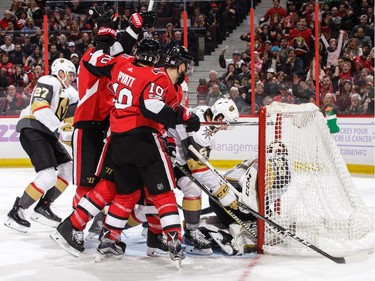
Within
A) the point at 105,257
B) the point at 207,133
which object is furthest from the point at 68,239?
the point at 207,133

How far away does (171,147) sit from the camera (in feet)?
13.8

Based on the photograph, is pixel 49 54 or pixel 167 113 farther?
pixel 49 54

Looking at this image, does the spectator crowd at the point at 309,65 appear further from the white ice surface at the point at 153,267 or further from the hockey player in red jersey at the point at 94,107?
the white ice surface at the point at 153,267

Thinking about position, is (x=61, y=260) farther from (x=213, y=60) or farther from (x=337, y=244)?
(x=213, y=60)

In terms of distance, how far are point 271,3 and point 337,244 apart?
19.3ft

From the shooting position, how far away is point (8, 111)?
29.0ft

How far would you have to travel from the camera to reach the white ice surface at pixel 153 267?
12.2 feet

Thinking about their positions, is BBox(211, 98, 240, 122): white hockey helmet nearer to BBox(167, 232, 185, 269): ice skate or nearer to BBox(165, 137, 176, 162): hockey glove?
BBox(165, 137, 176, 162): hockey glove

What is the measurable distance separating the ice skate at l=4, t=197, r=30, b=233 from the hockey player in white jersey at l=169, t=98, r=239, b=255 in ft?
3.90

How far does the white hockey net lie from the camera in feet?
13.6

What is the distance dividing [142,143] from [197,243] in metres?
0.71

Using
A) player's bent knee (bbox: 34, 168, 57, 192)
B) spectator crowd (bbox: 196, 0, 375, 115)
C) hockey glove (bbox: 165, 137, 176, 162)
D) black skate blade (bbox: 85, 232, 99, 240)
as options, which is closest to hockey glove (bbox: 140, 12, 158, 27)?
hockey glove (bbox: 165, 137, 176, 162)

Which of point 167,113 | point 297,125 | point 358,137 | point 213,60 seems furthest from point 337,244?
point 213,60

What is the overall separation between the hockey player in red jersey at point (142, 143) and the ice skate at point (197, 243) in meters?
0.35
